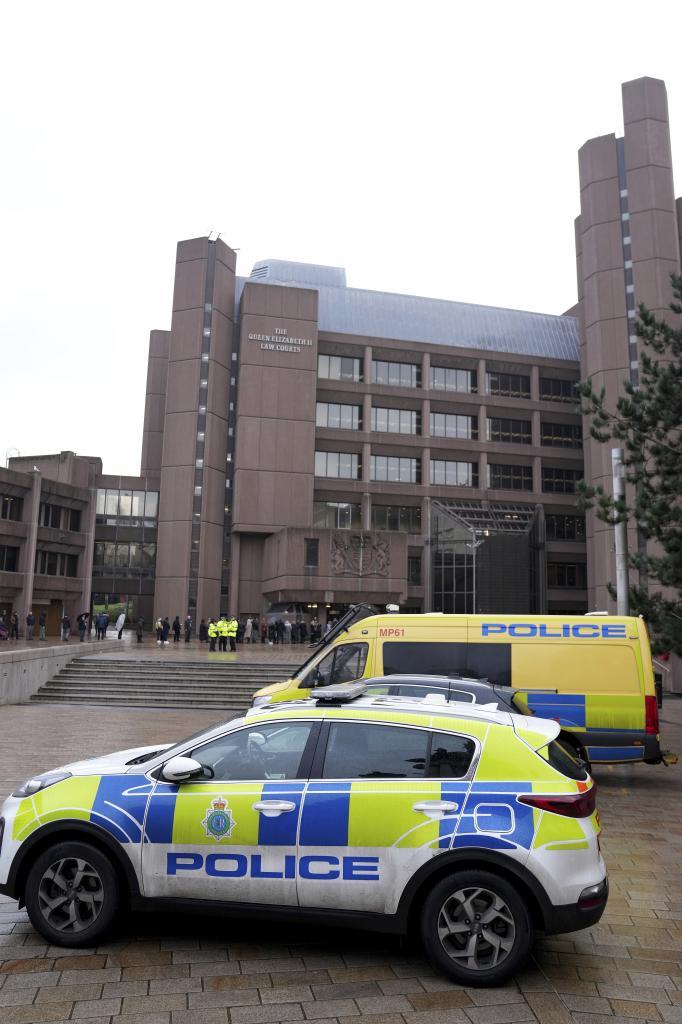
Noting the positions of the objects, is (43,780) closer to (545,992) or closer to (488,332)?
(545,992)

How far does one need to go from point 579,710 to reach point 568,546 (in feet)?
177

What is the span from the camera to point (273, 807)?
443 cm

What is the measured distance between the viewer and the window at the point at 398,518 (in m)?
60.1

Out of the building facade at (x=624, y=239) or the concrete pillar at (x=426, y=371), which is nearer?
the building facade at (x=624, y=239)

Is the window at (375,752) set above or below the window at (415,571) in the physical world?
below

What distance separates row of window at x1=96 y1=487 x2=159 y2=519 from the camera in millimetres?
64875

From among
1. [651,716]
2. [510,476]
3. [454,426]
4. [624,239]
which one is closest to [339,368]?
[454,426]

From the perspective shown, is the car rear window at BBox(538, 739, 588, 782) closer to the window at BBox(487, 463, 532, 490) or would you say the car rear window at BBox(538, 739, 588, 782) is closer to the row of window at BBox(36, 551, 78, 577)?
the row of window at BBox(36, 551, 78, 577)

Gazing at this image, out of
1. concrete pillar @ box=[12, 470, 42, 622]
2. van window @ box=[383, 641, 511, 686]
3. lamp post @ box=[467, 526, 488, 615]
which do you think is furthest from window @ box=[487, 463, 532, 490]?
van window @ box=[383, 641, 511, 686]

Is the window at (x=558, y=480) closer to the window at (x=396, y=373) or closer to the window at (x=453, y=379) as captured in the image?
the window at (x=453, y=379)

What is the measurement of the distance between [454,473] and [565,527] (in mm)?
10567

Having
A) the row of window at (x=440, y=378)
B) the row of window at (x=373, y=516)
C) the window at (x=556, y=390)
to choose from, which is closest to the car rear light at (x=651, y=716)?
the row of window at (x=373, y=516)

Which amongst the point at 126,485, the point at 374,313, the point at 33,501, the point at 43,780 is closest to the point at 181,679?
the point at 43,780

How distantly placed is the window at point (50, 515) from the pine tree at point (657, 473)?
140ft
